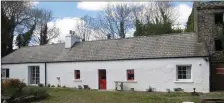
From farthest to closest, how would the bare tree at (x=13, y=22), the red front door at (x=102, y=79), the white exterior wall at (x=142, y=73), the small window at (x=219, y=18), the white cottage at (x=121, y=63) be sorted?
the bare tree at (x=13, y=22) → the red front door at (x=102, y=79) → the small window at (x=219, y=18) → the white cottage at (x=121, y=63) → the white exterior wall at (x=142, y=73)

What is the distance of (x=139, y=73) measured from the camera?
20688mm

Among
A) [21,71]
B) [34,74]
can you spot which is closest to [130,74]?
[34,74]

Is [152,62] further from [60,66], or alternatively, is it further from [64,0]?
[64,0]

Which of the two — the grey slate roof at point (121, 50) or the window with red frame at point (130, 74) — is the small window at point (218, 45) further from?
the window with red frame at point (130, 74)

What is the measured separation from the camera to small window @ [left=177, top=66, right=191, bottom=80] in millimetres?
19250

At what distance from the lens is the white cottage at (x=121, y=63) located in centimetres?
1923

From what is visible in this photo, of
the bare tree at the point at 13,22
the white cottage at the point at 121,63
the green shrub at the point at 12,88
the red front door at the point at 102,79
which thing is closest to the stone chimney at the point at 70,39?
the white cottage at the point at 121,63

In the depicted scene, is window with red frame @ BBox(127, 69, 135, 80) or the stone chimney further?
the stone chimney

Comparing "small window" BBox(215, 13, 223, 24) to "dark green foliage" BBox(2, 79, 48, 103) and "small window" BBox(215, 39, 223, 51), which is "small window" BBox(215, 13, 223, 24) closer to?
"small window" BBox(215, 39, 223, 51)

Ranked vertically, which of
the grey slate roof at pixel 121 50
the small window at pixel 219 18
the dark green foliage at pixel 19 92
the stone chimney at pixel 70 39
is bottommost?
the dark green foliage at pixel 19 92

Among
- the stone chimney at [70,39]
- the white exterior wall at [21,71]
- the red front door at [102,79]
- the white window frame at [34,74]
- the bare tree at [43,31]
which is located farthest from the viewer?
the bare tree at [43,31]

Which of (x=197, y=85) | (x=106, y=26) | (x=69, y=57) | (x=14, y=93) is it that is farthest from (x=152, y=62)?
(x=106, y=26)

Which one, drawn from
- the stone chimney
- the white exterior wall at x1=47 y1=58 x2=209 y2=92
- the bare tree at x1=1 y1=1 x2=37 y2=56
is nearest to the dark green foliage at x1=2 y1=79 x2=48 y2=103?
the white exterior wall at x1=47 y1=58 x2=209 y2=92

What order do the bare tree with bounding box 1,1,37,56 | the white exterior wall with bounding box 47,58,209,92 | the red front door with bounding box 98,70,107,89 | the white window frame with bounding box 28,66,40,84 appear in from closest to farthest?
the white exterior wall with bounding box 47,58,209,92
the red front door with bounding box 98,70,107,89
the white window frame with bounding box 28,66,40,84
the bare tree with bounding box 1,1,37,56
